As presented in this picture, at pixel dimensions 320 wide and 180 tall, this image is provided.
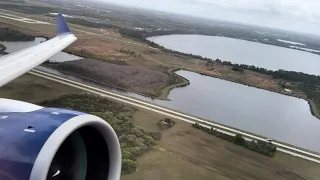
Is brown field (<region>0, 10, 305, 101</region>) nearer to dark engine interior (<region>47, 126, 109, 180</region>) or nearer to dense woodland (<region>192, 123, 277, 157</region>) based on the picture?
dense woodland (<region>192, 123, 277, 157</region>)

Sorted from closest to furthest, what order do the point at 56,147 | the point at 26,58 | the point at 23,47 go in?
the point at 56,147 < the point at 26,58 < the point at 23,47

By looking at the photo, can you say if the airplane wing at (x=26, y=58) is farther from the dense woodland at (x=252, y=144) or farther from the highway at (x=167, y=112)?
the dense woodland at (x=252, y=144)

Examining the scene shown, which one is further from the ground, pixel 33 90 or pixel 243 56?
pixel 33 90

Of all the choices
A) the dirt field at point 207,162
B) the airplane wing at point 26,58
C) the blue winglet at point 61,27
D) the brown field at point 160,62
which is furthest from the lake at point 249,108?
the airplane wing at point 26,58

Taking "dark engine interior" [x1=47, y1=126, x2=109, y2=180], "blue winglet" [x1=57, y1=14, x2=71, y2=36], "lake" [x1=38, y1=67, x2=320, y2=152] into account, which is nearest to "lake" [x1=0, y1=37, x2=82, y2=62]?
"lake" [x1=38, y1=67, x2=320, y2=152]

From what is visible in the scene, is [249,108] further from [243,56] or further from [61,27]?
[243,56]

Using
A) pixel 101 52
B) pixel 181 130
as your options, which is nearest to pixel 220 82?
pixel 101 52

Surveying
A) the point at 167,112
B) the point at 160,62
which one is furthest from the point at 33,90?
the point at 160,62

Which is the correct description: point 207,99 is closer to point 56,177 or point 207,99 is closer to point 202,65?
point 202,65
